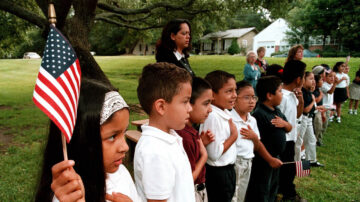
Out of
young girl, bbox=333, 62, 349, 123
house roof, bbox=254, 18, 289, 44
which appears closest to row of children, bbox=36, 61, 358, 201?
young girl, bbox=333, 62, 349, 123

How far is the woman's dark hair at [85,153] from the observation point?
1312mm

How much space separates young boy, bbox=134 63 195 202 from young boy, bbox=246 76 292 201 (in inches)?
60.2

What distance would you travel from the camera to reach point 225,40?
5438 centimetres

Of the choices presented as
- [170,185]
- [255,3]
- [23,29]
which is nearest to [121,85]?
[23,29]

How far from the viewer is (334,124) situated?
7879mm

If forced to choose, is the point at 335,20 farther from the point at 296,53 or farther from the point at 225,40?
the point at 296,53

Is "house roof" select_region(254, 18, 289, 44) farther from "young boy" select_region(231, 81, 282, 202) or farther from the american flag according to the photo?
the american flag

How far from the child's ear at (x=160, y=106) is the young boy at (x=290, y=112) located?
2.26m

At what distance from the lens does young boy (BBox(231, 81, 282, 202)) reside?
2.74m

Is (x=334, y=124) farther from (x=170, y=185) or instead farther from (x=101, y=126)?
(x=101, y=126)

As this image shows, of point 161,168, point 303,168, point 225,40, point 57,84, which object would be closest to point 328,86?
point 303,168

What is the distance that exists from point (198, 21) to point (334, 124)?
679 centimetres

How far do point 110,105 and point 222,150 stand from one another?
4.44 feet

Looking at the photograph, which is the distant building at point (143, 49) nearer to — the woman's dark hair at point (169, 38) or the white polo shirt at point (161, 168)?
the woman's dark hair at point (169, 38)
